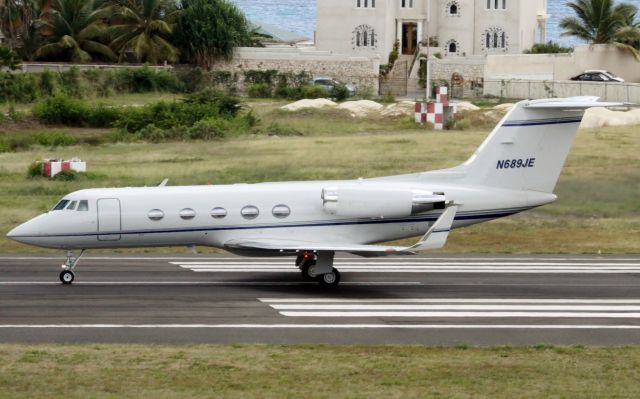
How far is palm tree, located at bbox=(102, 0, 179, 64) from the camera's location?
99.5m

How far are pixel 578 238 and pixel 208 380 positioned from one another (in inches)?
843

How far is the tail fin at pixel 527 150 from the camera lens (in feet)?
98.1

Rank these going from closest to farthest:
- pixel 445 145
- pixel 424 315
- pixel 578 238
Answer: pixel 424 315
pixel 578 238
pixel 445 145

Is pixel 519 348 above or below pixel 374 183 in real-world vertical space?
below

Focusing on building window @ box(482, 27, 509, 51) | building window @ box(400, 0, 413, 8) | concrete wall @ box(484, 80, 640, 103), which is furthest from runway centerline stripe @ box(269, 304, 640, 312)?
building window @ box(400, 0, 413, 8)

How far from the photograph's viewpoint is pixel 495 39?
109875 millimetres

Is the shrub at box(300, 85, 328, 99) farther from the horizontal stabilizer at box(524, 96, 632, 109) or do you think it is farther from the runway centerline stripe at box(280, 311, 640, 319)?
the runway centerline stripe at box(280, 311, 640, 319)

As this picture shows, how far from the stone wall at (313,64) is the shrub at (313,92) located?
11.4 m

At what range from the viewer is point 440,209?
29.1 metres

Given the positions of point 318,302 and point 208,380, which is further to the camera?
point 318,302

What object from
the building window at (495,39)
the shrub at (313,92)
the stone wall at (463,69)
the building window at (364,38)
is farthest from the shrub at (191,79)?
the building window at (495,39)

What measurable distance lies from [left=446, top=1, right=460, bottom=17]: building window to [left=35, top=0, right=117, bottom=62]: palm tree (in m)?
29.9

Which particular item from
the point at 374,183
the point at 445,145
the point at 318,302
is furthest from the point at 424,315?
the point at 445,145

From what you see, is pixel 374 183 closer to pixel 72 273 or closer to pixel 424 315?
pixel 424 315
